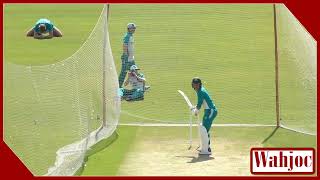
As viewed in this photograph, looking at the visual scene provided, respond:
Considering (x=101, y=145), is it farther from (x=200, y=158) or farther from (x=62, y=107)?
(x=200, y=158)

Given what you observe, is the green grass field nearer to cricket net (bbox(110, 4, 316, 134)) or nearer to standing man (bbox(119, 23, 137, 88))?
cricket net (bbox(110, 4, 316, 134))

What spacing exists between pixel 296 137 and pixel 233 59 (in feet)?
28.7

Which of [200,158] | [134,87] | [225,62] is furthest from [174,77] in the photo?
[200,158]

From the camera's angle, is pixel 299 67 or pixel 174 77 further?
pixel 174 77

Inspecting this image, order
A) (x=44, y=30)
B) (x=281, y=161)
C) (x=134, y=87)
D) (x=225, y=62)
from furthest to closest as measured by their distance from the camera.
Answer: (x=44, y=30) → (x=225, y=62) → (x=134, y=87) → (x=281, y=161)

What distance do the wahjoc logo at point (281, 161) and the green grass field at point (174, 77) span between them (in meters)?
0.64

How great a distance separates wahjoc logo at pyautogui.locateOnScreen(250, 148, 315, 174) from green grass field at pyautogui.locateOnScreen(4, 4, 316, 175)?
2.10ft

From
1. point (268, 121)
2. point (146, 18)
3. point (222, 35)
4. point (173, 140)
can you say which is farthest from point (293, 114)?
point (146, 18)

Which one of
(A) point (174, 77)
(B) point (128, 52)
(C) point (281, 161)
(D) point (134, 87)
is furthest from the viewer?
(A) point (174, 77)

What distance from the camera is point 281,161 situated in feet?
55.8

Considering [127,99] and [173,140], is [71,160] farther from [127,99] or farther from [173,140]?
[127,99]

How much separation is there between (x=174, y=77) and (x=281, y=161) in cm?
926

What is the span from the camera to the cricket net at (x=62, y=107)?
18.0 metres

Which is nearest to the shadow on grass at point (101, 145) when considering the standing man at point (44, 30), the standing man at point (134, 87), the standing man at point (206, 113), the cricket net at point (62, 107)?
the cricket net at point (62, 107)
